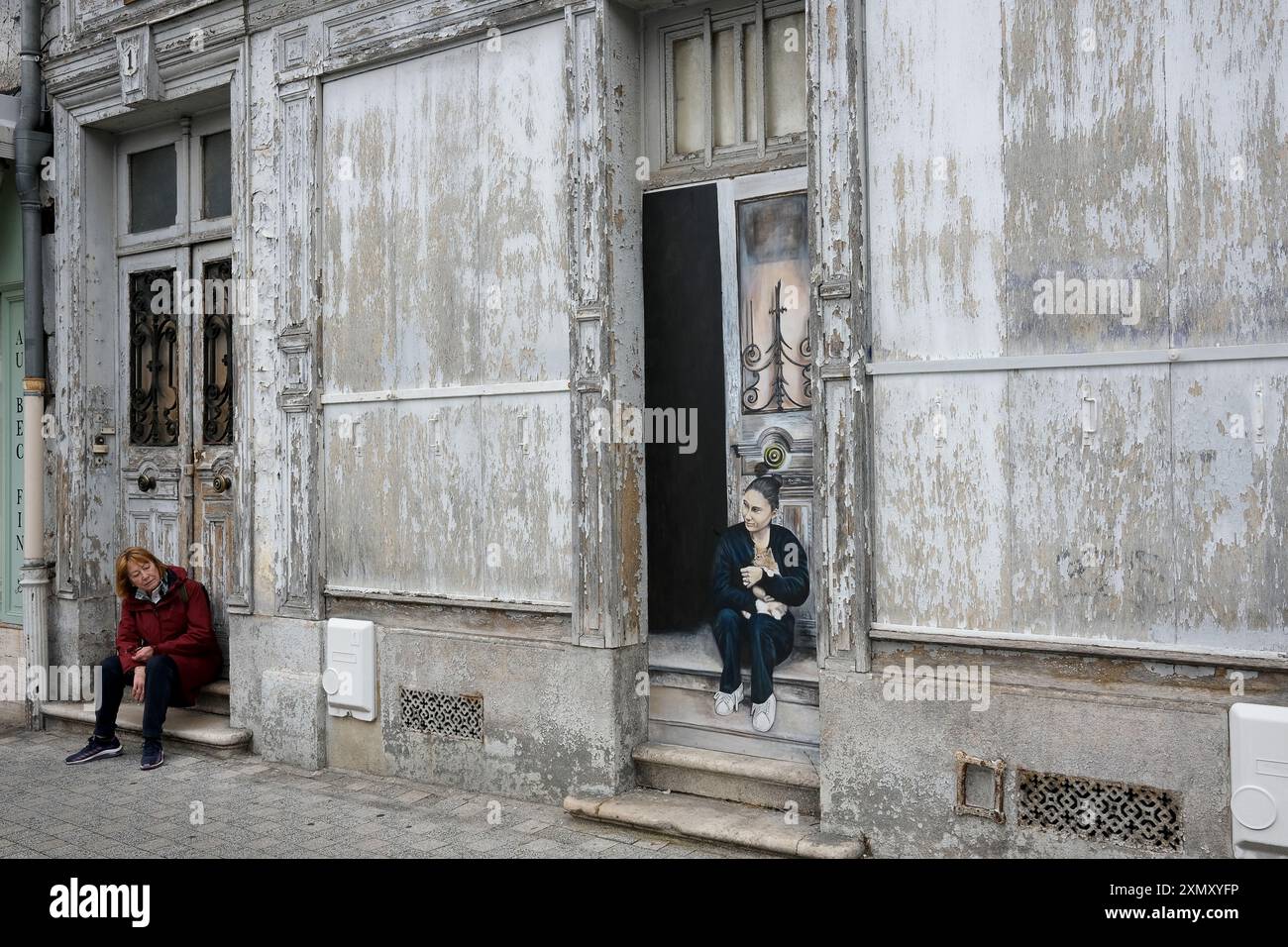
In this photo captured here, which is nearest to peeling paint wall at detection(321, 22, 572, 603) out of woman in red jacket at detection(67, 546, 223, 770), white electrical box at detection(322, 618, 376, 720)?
white electrical box at detection(322, 618, 376, 720)

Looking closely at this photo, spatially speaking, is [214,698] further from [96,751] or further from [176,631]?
[96,751]

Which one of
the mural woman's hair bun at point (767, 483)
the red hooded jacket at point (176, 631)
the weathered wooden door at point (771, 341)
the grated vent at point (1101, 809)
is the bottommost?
the grated vent at point (1101, 809)

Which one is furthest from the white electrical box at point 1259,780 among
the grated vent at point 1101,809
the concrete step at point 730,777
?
the concrete step at point 730,777

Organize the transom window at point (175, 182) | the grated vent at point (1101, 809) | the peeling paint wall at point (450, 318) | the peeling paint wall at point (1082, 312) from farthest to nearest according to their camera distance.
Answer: the transom window at point (175, 182)
the peeling paint wall at point (450, 318)
the grated vent at point (1101, 809)
the peeling paint wall at point (1082, 312)

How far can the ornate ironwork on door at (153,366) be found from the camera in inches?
305

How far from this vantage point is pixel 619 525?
17.9 ft

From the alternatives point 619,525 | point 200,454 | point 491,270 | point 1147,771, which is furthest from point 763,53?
point 200,454

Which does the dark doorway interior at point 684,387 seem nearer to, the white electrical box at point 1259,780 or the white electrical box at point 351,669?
the white electrical box at point 351,669

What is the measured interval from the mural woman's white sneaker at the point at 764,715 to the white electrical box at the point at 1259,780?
1.97 metres

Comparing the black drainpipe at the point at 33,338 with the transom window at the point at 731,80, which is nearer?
the transom window at the point at 731,80

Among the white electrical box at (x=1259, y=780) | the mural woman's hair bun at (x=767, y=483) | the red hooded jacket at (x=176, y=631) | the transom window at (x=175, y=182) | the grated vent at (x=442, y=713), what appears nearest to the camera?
the white electrical box at (x=1259, y=780)

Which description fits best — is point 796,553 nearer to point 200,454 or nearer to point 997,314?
point 997,314

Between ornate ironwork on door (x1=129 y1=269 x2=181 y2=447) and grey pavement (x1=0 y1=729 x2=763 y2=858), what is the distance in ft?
7.41

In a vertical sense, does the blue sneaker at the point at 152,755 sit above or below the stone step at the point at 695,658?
below
